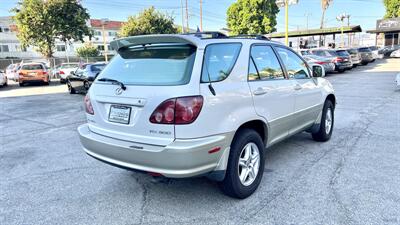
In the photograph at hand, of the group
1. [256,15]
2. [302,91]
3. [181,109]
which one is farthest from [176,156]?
[256,15]

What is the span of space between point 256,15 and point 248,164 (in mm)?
42410

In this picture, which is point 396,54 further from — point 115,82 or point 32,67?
point 115,82

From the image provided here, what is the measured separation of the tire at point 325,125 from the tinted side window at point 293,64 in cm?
83

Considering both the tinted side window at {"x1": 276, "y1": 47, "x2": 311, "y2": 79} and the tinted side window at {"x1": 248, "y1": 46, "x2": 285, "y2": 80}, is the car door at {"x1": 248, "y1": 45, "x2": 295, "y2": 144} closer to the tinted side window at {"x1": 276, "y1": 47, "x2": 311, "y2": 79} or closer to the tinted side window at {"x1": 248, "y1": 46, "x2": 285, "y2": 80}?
the tinted side window at {"x1": 248, "y1": 46, "x2": 285, "y2": 80}

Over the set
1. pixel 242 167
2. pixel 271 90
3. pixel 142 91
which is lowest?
pixel 242 167

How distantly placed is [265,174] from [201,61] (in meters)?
1.91

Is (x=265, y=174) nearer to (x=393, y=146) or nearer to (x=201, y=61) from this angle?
(x=201, y=61)

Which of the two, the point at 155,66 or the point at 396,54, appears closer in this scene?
the point at 155,66

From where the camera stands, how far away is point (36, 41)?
26391 mm

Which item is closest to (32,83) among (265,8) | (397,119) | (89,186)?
(89,186)

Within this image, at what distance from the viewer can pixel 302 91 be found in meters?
4.43

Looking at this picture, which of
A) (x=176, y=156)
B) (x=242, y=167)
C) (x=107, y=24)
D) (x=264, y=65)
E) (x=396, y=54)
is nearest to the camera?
(x=176, y=156)

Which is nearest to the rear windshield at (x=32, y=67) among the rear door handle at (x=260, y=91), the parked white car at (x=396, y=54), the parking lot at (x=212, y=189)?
the parking lot at (x=212, y=189)

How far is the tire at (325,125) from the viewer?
5209 millimetres
